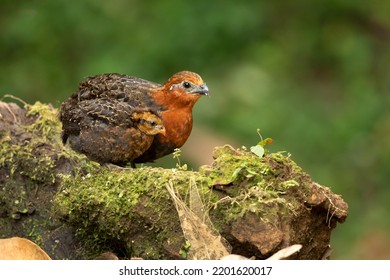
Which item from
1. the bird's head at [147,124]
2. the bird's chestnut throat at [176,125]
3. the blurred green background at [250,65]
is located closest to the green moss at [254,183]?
the bird's head at [147,124]

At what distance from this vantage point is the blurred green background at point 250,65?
9.05m

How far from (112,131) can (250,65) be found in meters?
4.40

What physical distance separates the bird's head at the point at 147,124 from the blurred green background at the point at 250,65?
313 centimetres

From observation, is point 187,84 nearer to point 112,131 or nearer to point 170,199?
point 112,131

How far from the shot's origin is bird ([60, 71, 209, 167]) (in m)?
5.69

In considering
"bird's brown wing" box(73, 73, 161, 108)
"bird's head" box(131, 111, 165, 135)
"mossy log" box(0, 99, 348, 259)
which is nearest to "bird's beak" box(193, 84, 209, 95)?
"bird's brown wing" box(73, 73, 161, 108)

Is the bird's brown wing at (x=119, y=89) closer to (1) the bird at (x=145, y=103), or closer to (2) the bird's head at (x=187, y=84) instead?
(1) the bird at (x=145, y=103)

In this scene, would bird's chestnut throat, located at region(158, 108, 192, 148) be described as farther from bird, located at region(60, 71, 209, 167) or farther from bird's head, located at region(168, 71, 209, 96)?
bird's head, located at region(168, 71, 209, 96)

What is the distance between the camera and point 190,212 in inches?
172

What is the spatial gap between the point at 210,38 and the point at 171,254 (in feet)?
18.2

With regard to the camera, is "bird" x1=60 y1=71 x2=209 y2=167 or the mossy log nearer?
the mossy log
